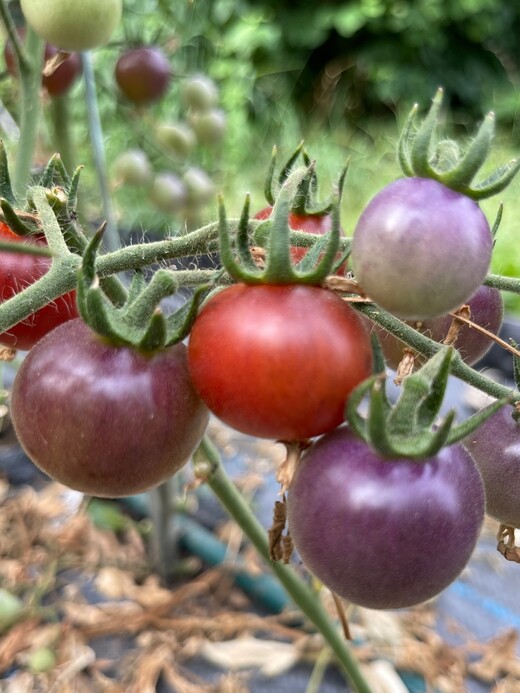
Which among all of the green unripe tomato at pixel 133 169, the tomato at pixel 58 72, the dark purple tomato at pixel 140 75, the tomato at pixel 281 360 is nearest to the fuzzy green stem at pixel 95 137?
the tomato at pixel 58 72

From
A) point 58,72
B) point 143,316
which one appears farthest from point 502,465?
point 58,72

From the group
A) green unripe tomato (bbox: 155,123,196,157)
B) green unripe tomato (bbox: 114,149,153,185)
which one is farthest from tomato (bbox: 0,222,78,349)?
green unripe tomato (bbox: 155,123,196,157)

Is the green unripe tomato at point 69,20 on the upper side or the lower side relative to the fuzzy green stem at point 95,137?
upper

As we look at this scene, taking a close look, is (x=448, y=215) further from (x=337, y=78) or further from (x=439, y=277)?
(x=337, y=78)

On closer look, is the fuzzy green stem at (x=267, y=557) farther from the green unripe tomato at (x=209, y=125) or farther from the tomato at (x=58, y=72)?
the green unripe tomato at (x=209, y=125)

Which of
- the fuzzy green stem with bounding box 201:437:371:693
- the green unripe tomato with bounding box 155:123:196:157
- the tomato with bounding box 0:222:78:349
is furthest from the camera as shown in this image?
the green unripe tomato with bounding box 155:123:196:157

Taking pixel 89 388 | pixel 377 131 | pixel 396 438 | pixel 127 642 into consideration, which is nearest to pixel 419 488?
pixel 396 438

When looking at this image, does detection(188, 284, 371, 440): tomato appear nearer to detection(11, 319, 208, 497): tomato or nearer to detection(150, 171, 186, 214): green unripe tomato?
detection(11, 319, 208, 497): tomato
